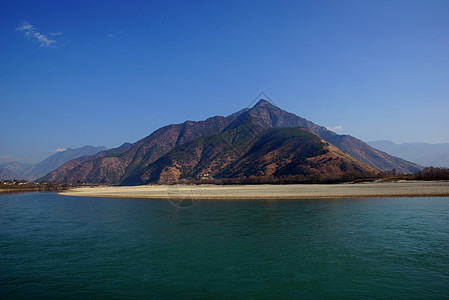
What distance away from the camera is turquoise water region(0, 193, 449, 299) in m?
11.9

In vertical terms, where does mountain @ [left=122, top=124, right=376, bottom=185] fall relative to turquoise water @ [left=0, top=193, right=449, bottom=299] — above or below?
above

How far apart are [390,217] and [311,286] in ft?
67.6

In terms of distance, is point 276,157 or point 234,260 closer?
point 234,260

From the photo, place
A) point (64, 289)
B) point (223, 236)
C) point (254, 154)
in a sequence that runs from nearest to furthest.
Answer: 1. point (64, 289)
2. point (223, 236)
3. point (254, 154)

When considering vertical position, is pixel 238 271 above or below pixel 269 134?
below

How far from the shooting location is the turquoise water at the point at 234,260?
11.9m

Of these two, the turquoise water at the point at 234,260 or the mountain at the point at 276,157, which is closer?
the turquoise water at the point at 234,260

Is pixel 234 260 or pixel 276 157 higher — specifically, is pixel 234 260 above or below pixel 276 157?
below

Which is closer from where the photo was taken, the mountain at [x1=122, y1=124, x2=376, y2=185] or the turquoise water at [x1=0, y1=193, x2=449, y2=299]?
the turquoise water at [x1=0, y1=193, x2=449, y2=299]

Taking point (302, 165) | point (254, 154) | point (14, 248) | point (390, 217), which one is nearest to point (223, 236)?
point (14, 248)

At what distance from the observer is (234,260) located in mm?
15812

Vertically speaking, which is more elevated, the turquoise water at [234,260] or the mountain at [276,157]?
the mountain at [276,157]

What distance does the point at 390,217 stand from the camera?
2814 centimetres

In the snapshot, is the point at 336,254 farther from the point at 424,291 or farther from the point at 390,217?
the point at 390,217
